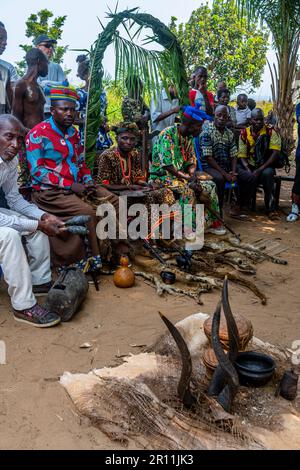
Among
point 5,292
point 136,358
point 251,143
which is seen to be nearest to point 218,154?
point 251,143

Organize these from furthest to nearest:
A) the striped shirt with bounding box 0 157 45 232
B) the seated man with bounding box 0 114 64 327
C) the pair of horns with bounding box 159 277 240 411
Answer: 1. the striped shirt with bounding box 0 157 45 232
2. the seated man with bounding box 0 114 64 327
3. the pair of horns with bounding box 159 277 240 411

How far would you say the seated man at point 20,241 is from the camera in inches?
133

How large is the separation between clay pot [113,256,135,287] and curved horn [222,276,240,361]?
74.6 inches

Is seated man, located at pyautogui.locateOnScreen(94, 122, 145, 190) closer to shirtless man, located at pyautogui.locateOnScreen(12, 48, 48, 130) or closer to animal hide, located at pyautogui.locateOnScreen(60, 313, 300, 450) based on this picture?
shirtless man, located at pyautogui.locateOnScreen(12, 48, 48, 130)

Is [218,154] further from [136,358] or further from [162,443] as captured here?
[162,443]

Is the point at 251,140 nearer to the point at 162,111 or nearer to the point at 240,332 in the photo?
the point at 162,111

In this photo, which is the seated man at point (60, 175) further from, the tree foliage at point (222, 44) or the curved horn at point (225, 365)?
the tree foliage at point (222, 44)

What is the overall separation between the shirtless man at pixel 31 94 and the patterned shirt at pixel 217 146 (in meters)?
2.53

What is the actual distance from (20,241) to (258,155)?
479 cm

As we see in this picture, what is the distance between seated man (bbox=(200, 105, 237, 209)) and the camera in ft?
21.1

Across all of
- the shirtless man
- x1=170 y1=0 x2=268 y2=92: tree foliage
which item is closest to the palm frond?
the shirtless man

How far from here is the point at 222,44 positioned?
19531 mm

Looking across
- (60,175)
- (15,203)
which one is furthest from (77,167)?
(15,203)

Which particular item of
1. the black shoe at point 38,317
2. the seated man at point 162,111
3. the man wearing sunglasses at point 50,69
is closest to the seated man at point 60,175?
the man wearing sunglasses at point 50,69
